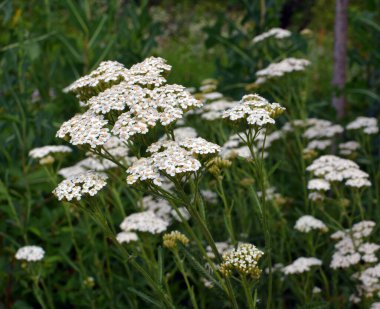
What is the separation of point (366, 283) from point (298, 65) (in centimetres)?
151

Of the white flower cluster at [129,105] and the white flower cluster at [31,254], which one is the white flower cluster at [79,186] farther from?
the white flower cluster at [31,254]

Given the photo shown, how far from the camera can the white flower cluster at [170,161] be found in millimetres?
1773

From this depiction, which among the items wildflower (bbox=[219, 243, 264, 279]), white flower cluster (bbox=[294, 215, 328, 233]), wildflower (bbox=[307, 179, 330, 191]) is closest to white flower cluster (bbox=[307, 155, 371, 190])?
wildflower (bbox=[307, 179, 330, 191])

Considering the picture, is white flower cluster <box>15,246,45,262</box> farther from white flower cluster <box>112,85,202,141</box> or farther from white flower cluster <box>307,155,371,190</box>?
white flower cluster <box>307,155,371,190</box>

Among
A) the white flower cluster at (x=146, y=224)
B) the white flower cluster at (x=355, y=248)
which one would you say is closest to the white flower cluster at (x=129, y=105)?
the white flower cluster at (x=146, y=224)

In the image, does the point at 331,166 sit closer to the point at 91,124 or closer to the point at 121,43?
the point at 91,124

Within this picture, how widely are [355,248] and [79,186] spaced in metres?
1.46

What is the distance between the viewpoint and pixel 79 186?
196cm

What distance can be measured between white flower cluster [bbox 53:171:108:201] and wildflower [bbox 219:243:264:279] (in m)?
0.50

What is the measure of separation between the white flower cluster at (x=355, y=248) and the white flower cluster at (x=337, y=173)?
214mm

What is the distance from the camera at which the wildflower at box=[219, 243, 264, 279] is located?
190cm

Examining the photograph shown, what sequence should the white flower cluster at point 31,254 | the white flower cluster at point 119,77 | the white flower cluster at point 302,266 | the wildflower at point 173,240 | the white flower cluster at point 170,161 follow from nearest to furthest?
the white flower cluster at point 170,161
the white flower cluster at point 119,77
the wildflower at point 173,240
the white flower cluster at point 302,266
the white flower cluster at point 31,254

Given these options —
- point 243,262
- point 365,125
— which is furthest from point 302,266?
point 365,125

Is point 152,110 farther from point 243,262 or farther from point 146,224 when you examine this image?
point 146,224
